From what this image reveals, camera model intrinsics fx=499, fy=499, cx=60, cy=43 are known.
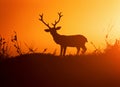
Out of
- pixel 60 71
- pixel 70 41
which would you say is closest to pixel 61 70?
pixel 60 71

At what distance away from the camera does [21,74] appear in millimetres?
17797

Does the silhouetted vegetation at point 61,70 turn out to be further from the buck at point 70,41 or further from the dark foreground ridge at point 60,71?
the buck at point 70,41

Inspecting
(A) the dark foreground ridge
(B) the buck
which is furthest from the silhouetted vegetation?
(B) the buck

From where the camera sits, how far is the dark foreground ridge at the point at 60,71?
17016 mm

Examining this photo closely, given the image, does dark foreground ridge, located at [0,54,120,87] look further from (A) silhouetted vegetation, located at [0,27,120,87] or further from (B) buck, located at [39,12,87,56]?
(B) buck, located at [39,12,87,56]

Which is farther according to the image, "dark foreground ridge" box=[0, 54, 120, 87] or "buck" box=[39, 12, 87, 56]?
"buck" box=[39, 12, 87, 56]

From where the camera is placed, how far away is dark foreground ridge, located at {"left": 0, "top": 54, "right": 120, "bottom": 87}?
17.0m

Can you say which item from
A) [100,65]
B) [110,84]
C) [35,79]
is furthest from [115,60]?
[35,79]

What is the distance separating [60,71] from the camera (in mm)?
17578

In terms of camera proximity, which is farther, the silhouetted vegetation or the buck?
the buck

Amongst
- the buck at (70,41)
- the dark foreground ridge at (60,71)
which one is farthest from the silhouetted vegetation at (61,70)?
the buck at (70,41)

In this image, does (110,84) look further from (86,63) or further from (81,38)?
(81,38)

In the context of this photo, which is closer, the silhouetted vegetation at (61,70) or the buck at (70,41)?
the silhouetted vegetation at (61,70)

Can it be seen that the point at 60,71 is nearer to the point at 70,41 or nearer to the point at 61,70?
the point at 61,70
